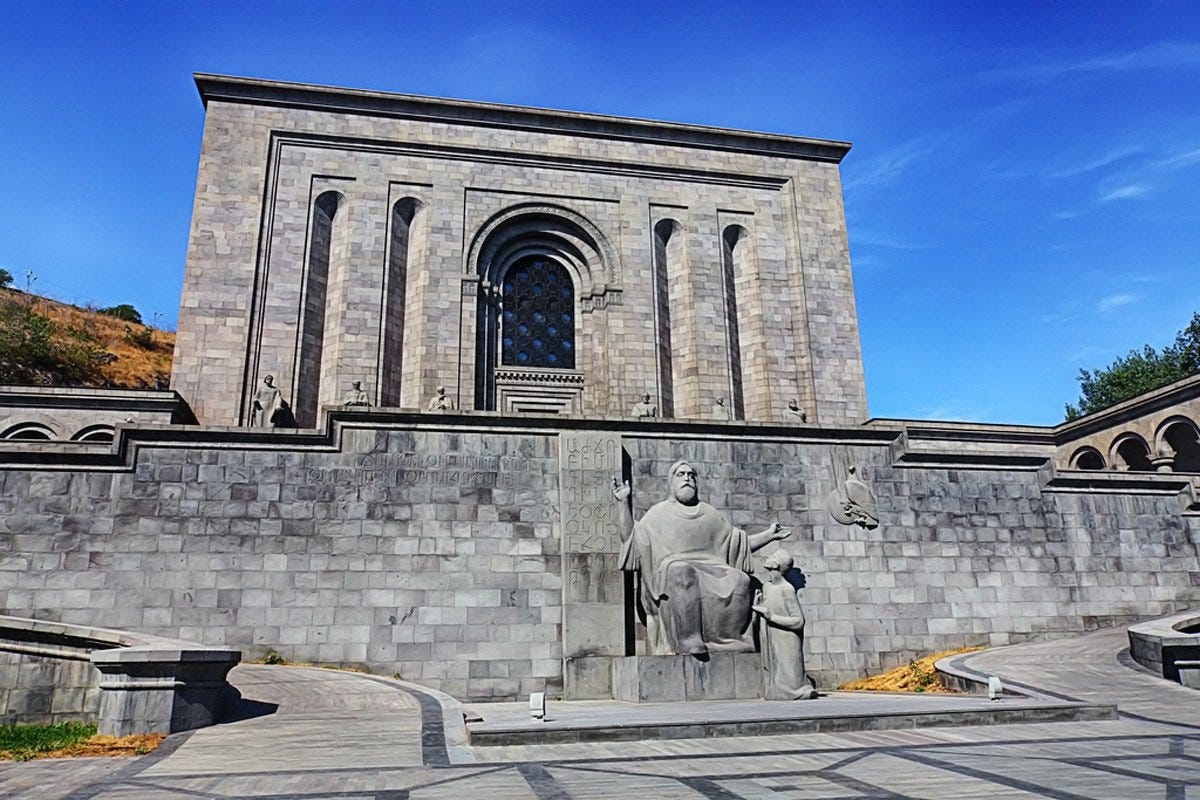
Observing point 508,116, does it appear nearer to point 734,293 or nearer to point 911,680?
point 734,293

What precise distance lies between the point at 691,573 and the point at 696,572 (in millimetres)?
95

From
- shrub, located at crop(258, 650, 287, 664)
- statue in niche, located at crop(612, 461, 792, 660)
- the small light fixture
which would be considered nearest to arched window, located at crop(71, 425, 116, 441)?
shrub, located at crop(258, 650, 287, 664)

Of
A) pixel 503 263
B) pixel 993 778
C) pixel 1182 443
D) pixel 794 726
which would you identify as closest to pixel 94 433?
pixel 503 263

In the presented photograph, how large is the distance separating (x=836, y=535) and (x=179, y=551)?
37.9 ft

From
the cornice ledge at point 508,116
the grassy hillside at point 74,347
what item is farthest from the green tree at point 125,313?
the cornice ledge at point 508,116

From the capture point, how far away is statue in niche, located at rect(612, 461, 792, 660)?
11.4m

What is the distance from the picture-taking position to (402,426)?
47.2 ft

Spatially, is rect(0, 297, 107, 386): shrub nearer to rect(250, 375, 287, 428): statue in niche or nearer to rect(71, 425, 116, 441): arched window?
rect(71, 425, 116, 441): arched window

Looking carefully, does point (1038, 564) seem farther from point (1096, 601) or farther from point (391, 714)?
point (391, 714)

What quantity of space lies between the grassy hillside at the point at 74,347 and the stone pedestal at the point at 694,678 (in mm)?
23638

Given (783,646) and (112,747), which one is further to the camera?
(783,646)

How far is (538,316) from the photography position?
78.8 feet

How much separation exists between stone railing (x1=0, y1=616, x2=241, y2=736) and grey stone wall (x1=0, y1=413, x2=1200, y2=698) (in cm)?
220

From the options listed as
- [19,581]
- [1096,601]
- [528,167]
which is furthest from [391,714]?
[528,167]
